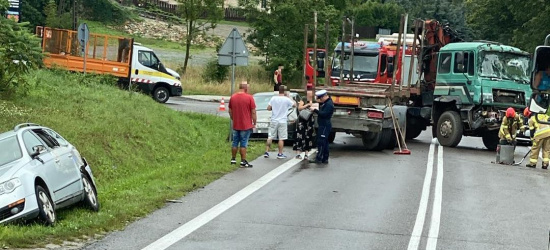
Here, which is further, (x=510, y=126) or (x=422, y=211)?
(x=510, y=126)

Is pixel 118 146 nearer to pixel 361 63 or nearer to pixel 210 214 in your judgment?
pixel 210 214

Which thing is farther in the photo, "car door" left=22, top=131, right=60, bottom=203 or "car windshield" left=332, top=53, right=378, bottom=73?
"car windshield" left=332, top=53, right=378, bottom=73

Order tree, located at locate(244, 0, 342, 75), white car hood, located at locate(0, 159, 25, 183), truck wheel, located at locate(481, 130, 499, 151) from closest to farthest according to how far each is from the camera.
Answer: white car hood, located at locate(0, 159, 25, 183) < truck wheel, located at locate(481, 130, 499, 151) < tree, located at locate(244, 0, 342, 75)

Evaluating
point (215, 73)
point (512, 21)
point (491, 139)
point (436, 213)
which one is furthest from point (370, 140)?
point (512, 21)

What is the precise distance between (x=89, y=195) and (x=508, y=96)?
15.5m

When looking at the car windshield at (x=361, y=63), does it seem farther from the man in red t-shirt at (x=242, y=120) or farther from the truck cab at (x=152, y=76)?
the truck cab at (x=152, y=76)

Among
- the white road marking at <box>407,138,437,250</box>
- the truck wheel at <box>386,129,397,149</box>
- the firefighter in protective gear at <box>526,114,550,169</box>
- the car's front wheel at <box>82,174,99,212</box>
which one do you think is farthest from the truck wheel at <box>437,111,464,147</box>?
the car's front wheel at <box>82,174,99,212</box>

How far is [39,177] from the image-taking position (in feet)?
39.3

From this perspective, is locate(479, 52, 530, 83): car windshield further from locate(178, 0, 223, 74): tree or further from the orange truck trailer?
locate(178, 0, 223, 74): tree

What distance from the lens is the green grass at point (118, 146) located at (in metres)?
12.1

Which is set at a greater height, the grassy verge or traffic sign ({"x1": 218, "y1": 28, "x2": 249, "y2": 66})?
traffic sign ({"x1": 218, "y1": 28, "x2": 249, "y2": 66})

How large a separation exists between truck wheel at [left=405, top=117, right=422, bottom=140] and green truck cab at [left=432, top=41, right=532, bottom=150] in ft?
3.26

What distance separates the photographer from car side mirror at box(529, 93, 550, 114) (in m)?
8.84

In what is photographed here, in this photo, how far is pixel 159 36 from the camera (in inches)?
2726
